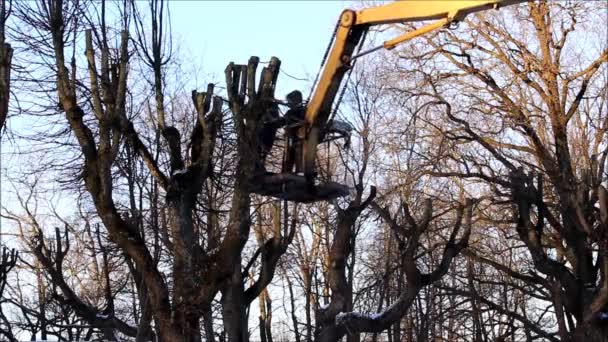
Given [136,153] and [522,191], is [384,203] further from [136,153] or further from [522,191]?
[136,153]

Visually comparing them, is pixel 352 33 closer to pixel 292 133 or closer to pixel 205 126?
pixel 292 133

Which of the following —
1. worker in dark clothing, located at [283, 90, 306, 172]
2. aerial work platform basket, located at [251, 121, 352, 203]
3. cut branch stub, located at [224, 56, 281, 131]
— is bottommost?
aerial work platform basket, located at [251, 121, 352, 203]

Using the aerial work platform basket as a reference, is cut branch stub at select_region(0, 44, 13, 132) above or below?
above

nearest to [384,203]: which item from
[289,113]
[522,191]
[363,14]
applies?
[522,191]

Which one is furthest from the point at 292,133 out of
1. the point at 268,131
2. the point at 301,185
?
the point at 268,131

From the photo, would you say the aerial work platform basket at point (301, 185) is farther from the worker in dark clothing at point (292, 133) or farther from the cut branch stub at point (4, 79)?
the cut branch stub at point (4, 79)

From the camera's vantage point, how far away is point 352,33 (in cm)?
952

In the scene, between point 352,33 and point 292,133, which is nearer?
point 352,33

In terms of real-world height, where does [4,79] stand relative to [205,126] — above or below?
above

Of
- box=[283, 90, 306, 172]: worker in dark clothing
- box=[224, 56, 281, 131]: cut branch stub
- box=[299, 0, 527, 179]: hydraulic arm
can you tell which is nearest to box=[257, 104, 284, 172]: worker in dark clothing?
box=[224, 56, 281, 131]: cut branch stub

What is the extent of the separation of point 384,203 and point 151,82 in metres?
8.10

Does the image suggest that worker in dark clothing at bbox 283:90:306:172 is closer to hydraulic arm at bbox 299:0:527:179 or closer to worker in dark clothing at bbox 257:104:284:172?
hydraulic arm at bbox 299:0:527:179

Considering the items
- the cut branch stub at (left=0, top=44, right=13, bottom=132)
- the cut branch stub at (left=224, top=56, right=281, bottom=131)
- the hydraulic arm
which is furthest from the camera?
the cut branch stub at (left=224, top=56, right=281, bottom=131)

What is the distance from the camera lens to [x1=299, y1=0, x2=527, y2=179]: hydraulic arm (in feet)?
25.9
